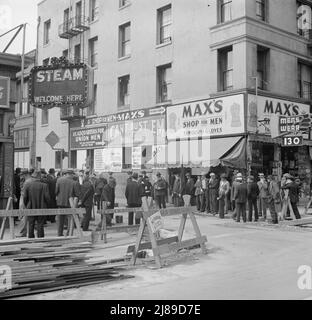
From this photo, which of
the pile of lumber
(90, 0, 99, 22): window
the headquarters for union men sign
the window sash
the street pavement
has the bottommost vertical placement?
the street pavement

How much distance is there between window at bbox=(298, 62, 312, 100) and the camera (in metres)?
25.1

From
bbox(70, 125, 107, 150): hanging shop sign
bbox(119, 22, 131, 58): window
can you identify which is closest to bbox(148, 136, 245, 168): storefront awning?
bbox(70, 125, 107, 150): hanging shop sign

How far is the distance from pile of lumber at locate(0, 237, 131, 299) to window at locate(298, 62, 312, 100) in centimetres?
1886

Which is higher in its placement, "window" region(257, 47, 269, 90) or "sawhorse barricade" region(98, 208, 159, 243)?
"window" region(257, 47, 269, 90)

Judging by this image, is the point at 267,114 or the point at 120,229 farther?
the point at 267,114

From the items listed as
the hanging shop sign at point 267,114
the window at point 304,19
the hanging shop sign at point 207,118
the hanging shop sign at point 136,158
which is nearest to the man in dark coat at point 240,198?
the hanging shop sign at point 207,118

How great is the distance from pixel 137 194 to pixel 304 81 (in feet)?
46.4

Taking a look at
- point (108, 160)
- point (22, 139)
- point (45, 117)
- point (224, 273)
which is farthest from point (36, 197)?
point (22, 139)

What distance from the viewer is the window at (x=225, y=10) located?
73.8ft

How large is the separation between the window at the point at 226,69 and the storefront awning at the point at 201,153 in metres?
2.73

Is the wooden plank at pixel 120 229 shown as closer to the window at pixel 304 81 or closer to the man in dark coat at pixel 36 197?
the man in dark coat at pixel 36 197

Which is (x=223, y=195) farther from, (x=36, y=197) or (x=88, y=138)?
(x=88, y=138)

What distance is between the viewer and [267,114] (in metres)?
22.0

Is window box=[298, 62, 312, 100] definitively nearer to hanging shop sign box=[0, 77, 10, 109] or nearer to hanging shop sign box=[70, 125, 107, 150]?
hanging shop sign box=[70, 125, 107, 150]
